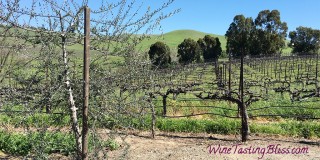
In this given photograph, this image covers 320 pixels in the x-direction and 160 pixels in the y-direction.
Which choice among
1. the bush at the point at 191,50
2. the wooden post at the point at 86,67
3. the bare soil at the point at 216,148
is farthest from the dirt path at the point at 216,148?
the bush at the point at 191,50

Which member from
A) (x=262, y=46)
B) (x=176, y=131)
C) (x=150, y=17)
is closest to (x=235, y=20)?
(x=262, y=46)

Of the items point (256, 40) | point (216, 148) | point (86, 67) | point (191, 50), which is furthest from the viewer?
point (256, 40)

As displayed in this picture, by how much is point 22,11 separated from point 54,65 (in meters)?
0.49

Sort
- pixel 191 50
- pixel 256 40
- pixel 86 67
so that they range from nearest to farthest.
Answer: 1. pixel 86 67
2. pixel 191 50
3. pixel 256 40

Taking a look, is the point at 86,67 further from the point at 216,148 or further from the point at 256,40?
the point at 256,40

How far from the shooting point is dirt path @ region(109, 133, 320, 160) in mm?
6977

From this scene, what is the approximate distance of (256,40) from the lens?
5859 centimetres

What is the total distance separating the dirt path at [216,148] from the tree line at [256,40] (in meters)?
→ 42.9

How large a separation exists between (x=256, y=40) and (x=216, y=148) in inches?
2101

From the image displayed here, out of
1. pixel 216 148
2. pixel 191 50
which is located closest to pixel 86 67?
pixel 216 148

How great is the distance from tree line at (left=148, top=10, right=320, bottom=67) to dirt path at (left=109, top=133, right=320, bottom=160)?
42932 millimetres

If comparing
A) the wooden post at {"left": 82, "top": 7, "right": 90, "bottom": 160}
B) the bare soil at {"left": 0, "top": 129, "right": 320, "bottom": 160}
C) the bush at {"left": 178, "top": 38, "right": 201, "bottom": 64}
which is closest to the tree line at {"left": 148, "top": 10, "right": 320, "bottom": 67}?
the bush at {"left": 178, "top": 38, "right": 201, "bottom": 64}

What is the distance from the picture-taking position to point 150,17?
3.13 m

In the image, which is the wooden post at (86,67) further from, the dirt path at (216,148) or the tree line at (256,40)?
the tree line at (256,40)
